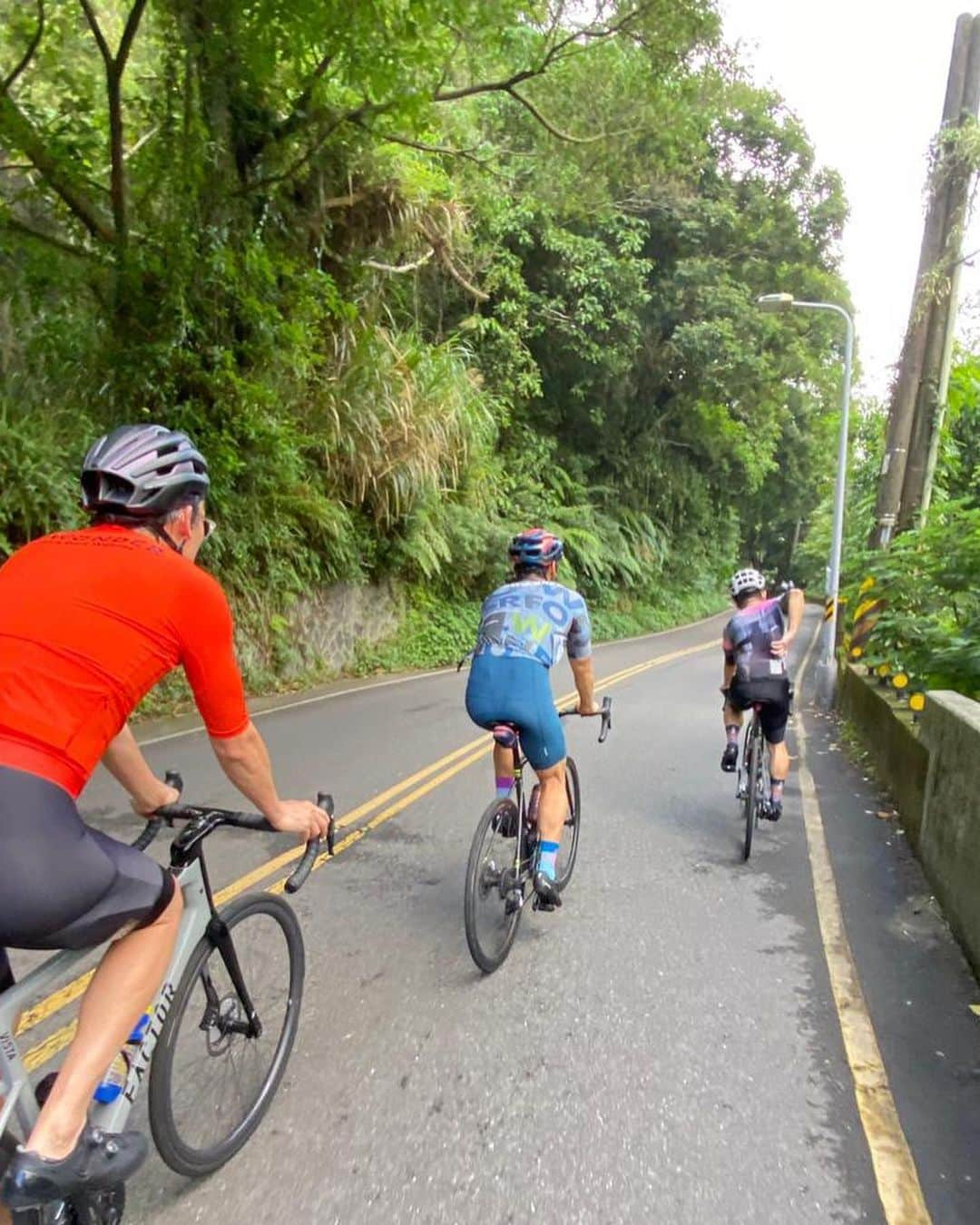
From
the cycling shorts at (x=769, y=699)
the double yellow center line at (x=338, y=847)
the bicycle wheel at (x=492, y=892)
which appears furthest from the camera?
the cycling shorts at (x=769, y=699)

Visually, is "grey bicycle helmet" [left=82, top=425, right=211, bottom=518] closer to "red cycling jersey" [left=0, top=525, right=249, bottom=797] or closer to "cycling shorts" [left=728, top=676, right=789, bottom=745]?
"red cycling jersey" [left=0, top=525, right=249, bottom=797]

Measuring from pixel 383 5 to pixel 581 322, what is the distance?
1411 centimetres

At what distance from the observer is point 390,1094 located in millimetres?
3139

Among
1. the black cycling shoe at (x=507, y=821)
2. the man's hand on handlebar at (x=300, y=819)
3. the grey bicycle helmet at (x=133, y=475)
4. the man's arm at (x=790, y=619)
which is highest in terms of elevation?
→ the grey bicycle helmet at (x=133, y=475)

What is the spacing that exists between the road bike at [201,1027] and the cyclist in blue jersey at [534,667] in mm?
1520

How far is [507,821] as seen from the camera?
14.1ft

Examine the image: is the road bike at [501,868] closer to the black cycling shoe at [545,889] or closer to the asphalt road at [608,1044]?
the black cycling shoe at [545,889]

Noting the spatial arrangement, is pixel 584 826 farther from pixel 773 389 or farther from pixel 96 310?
pixel 773 389

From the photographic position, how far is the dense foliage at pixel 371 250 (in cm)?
1042

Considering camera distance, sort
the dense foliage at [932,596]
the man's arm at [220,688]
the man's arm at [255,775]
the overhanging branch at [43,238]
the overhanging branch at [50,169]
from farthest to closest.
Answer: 1. the overhanging branch at [43,238]
2. the overhanging branch at [50,169]
3. the dense foliage at [932,596]
4. the man's arm at [255,775]
5. the man's arm at [220,688]

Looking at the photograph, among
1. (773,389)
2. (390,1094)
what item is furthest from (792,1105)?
(773,389)

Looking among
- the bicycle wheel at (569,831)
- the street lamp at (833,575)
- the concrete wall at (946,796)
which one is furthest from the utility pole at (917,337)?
the bicycle wheel at (569,831)

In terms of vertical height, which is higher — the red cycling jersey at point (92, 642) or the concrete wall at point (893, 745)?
the red cycling jersey at point (92, 642)

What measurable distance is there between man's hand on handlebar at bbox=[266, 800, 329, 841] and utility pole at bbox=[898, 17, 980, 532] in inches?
415
